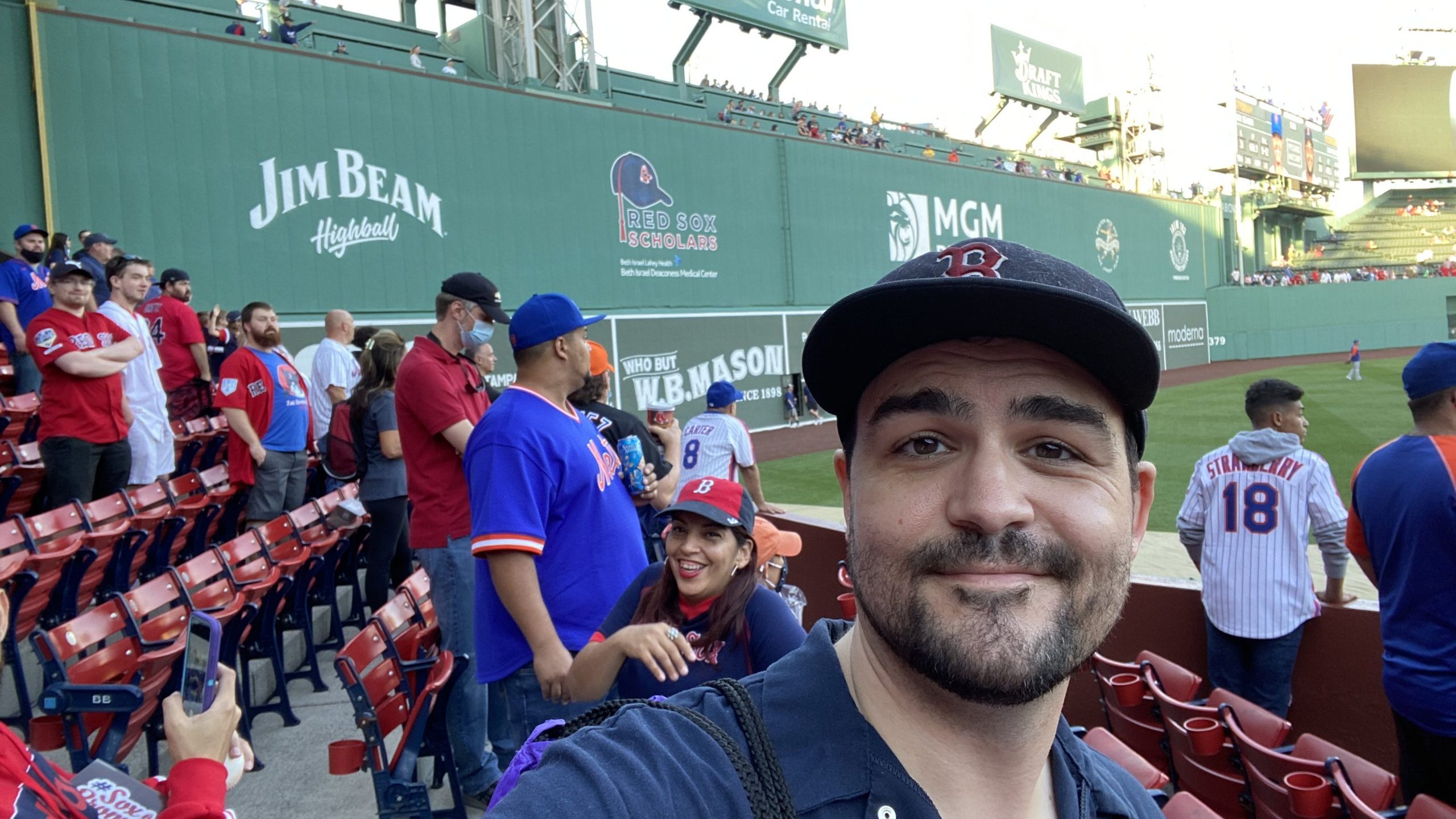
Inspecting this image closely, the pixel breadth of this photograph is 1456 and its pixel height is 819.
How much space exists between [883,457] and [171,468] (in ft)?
21.9

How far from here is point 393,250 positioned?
1396 cm

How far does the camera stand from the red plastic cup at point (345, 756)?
3.16 m

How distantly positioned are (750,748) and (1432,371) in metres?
3.28

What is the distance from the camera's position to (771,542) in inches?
165

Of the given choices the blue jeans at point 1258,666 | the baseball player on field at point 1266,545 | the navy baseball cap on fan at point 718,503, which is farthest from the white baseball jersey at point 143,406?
the blue jeans at point 1258,666

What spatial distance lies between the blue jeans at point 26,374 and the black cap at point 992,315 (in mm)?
8922

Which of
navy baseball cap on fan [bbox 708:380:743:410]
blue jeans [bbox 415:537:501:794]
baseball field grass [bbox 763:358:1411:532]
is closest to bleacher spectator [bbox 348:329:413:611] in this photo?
blue jeans [bbox 415:537:501:794]

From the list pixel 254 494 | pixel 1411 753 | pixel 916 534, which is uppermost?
pixel 916 534

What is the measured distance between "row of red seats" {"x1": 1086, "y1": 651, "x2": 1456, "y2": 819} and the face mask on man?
2.66 meters

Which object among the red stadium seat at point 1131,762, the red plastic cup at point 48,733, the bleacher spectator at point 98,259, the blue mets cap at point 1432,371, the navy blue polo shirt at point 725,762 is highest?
the bleacher spectator at point 98,259

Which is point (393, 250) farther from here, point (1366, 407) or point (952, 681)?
point (1366, 407)

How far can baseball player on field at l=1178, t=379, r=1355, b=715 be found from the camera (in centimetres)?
413

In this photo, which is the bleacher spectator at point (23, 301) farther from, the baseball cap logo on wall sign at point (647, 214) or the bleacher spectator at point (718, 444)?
the baseball cap logo on wall sign at point (647, 214)

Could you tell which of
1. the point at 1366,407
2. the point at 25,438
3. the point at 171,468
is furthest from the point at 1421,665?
the point at 1366,407
